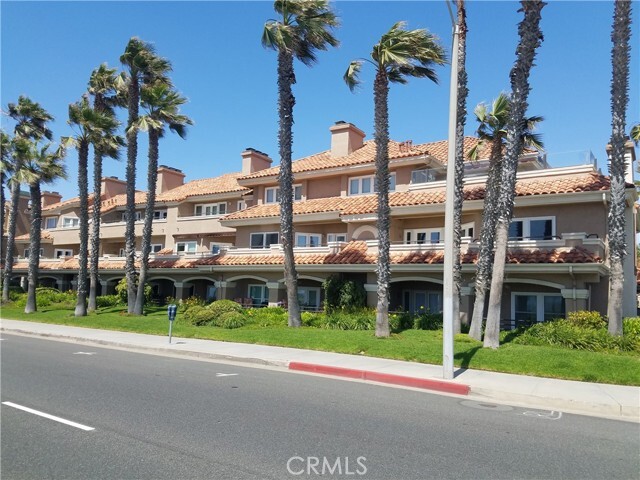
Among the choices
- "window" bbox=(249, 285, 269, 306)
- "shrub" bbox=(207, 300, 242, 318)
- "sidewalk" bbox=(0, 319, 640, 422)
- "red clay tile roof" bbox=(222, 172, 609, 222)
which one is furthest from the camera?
"window" bbox=(249, 285, 269, 306)

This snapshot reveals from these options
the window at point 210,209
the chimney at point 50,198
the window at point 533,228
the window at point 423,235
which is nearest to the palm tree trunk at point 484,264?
the window at point 533,228

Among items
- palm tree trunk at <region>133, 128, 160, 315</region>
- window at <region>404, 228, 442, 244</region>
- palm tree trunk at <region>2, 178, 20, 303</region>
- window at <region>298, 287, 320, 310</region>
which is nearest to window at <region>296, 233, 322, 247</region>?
window at <region>298, 287, 320, 310</region>

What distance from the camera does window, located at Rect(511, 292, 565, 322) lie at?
21.1 meters

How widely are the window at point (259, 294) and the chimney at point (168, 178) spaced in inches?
722

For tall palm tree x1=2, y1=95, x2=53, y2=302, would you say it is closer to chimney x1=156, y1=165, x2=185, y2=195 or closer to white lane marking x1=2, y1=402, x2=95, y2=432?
chimney x1=156, y1=165, x2=185, y2=195

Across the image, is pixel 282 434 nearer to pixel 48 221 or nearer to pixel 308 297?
pixel 308 297

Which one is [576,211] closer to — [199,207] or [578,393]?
[578,393]

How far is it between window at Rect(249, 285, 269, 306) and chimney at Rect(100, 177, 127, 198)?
2801 cm

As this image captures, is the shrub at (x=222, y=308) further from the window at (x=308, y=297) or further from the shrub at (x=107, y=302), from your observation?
the shrub at (x=107, y=302)

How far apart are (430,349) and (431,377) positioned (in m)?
3.41

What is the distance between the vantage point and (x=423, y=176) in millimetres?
26438

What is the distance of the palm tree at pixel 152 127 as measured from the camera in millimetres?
27844

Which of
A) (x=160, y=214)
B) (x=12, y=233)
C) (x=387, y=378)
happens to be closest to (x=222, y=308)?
(x=387, y=378)

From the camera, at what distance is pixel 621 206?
1586 centimetres
